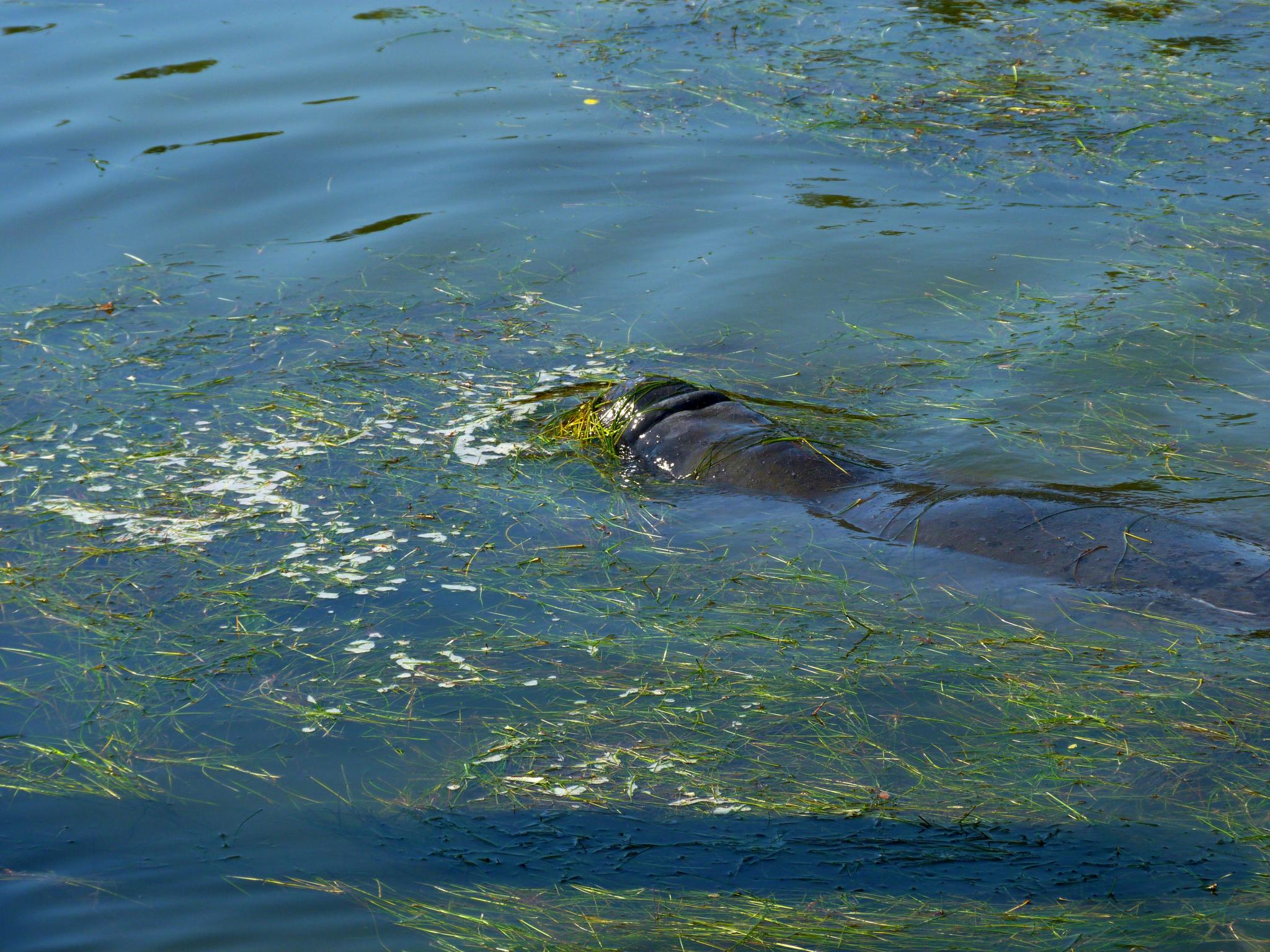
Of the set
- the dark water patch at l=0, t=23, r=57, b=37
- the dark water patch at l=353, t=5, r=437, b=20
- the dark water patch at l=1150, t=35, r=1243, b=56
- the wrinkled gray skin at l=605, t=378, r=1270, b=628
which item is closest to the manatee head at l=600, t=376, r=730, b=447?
the wrinkled gray skin at l=605, t=378, r=1270, b=628

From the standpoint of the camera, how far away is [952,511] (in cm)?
545

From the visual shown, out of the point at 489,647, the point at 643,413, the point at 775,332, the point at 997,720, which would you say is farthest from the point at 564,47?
the point at 997,720

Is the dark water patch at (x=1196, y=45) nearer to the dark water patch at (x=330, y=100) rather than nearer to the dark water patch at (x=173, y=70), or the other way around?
the dark water patch at (x=330, y=100)

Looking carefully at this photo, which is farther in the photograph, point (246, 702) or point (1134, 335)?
point (1134, 335)

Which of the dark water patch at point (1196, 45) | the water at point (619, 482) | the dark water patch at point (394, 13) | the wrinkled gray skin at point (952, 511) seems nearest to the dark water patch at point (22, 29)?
the water at point (619, 482)

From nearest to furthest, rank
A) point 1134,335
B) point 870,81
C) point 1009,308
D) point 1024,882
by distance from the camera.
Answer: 1. point 1024,882
2. point 1134,335
3. point 1009,308
4. point 870,81

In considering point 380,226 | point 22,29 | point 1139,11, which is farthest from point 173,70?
point 1139,11

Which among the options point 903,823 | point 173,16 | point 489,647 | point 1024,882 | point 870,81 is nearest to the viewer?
point 1024,882

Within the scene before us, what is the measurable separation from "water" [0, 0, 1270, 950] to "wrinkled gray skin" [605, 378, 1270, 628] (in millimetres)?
136

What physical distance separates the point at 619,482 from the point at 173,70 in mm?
8679

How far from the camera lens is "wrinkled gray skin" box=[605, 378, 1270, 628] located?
189 inches

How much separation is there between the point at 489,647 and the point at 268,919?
153cm

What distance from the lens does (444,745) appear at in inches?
181

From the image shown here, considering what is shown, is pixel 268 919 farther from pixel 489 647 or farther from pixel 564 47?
pixel 564 47
